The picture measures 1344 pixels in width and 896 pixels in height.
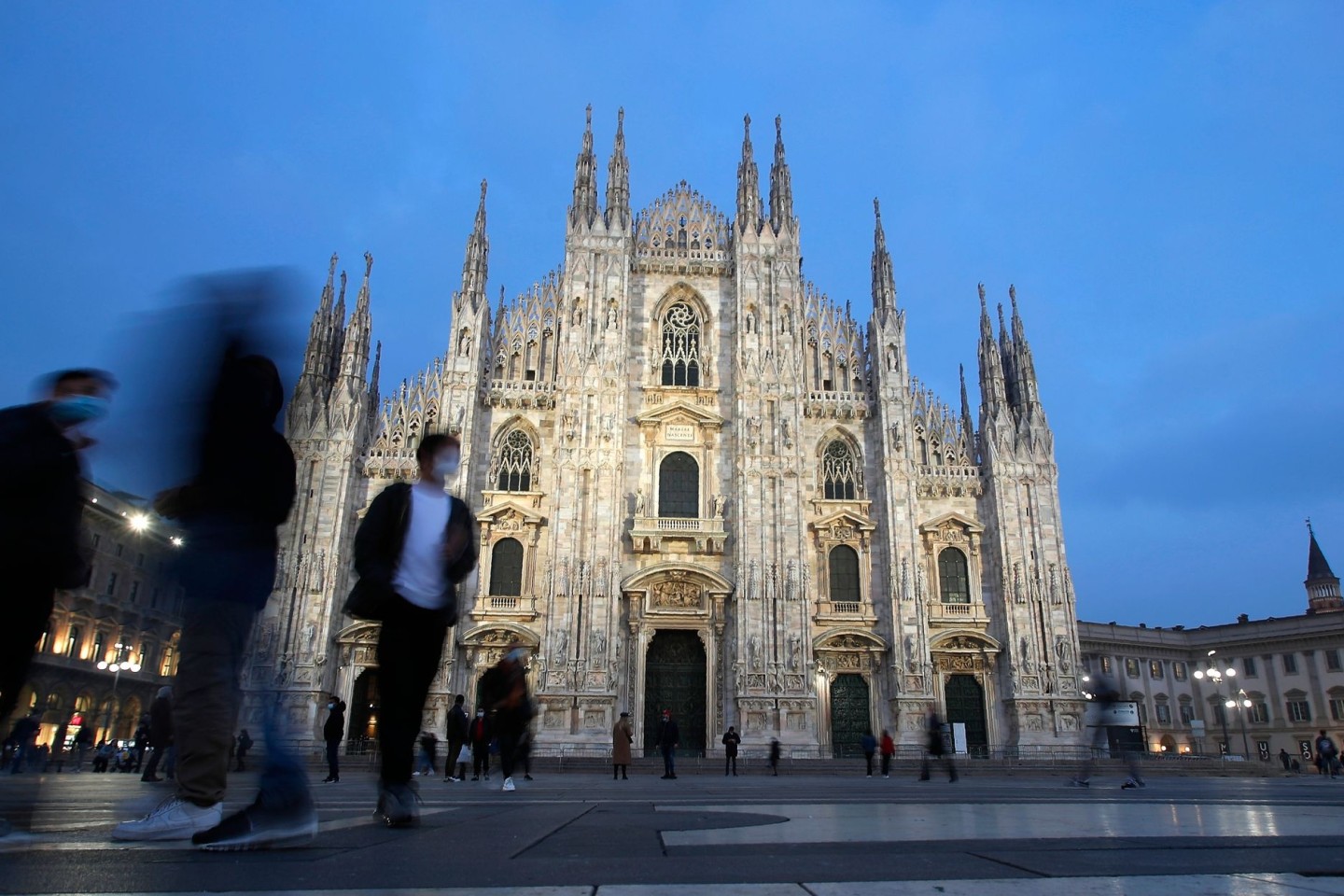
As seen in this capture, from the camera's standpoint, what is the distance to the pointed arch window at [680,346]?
30.8 metres

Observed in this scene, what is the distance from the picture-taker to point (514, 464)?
29375 millimetres

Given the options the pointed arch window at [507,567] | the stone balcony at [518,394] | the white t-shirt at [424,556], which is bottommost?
the white t-shirt at [424,556]

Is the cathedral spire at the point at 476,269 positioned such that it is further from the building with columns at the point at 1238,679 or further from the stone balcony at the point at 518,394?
the building with columns at the point at 1238,679

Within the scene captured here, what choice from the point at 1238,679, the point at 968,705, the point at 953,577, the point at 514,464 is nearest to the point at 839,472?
the point at 953,577

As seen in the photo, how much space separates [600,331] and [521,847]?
87.4 ft

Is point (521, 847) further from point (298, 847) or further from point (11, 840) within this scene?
Result: point (11, 840)

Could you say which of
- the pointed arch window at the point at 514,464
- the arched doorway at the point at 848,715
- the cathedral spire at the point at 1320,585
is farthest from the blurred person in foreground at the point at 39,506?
the cathedral spire at the point at 1320,585

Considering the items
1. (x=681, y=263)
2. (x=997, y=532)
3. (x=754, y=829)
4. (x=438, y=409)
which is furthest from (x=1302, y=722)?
(x=754, y=829)

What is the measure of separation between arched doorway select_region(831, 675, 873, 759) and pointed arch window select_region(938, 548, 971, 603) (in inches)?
159

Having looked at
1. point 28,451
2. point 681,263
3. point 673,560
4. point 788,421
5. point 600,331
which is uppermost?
point 681,263

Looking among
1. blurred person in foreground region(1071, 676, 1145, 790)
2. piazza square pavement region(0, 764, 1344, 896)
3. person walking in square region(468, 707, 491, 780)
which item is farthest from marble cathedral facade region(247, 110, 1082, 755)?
piazza square pavement region(0, 764, 1344, 896)

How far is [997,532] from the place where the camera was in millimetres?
28359

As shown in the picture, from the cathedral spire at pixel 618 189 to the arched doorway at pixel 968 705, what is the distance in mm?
18832

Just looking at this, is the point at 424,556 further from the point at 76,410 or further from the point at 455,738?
the point at 455,738
